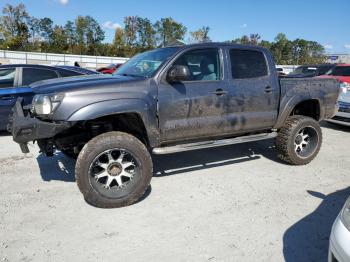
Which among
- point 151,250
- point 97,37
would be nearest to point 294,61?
point 97,37

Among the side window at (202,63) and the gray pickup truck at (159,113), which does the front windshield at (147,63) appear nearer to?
the gray pickup truck at (159,113)

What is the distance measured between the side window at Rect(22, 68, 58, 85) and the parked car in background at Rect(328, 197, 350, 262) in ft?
21.6

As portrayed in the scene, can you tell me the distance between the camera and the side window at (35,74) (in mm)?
7398

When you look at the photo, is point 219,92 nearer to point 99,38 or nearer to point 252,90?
point 252,90

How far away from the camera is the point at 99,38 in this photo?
242ft

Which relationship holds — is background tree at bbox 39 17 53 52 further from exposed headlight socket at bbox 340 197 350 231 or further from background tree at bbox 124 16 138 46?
exposed headlight socket at bbox 340 197 350 231

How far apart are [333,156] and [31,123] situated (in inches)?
203

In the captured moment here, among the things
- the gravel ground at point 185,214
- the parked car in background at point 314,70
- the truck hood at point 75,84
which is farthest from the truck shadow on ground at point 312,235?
the parked car in background at point 314,70

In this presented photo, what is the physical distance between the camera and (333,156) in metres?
6.42

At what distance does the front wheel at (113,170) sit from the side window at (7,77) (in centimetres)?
418

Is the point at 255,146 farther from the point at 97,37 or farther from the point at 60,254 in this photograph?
the point at 97,37

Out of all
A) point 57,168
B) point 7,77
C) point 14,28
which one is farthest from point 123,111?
point 14,28

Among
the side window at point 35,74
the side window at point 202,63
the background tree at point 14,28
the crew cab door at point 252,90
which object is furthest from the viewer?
the background tree at point 14,28

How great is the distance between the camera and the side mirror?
432 cm
